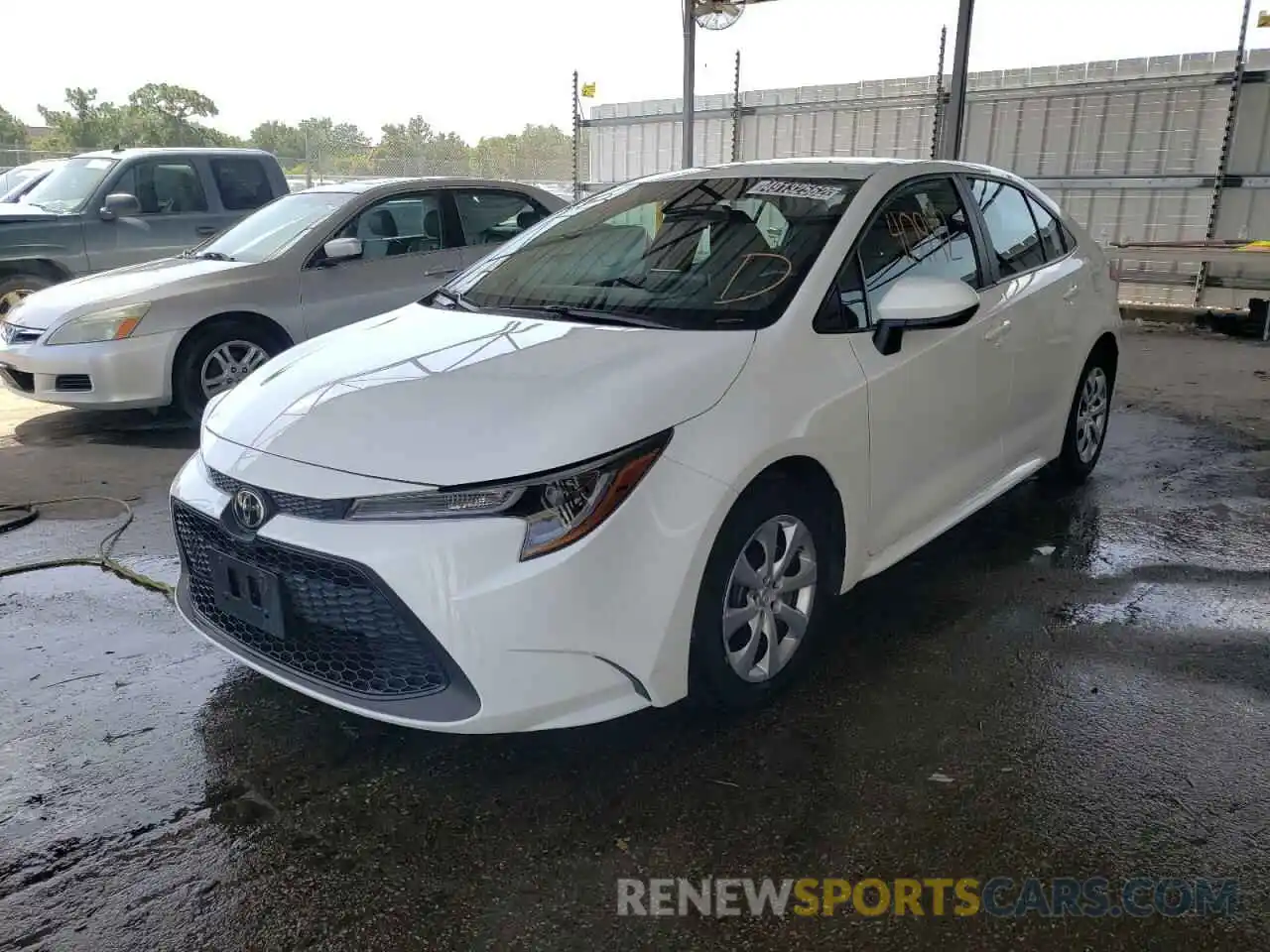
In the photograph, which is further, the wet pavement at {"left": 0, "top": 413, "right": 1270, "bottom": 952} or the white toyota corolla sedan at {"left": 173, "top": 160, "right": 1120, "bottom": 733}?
the white toyota corolla sedan at {"left": 173, "top": 160, "right": 1120, "bottom": 733}

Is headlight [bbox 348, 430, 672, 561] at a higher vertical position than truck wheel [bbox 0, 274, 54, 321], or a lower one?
higher

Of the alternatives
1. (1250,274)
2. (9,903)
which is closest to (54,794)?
(9,903)

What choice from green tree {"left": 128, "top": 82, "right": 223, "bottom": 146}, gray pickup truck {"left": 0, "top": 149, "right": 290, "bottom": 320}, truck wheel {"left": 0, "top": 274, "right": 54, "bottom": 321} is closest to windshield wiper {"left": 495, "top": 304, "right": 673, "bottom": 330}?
gray pickup truck {"left": 0, "top": 149, "right": 290, "bottom": 320}

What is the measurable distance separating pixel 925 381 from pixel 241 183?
7201mm

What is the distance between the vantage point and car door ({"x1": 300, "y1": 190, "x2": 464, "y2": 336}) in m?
6.09

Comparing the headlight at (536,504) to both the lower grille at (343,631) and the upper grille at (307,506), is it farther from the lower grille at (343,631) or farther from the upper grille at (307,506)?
the lower grille at (343,631)

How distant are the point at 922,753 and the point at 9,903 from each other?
6.96ft

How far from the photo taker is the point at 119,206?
7.91m

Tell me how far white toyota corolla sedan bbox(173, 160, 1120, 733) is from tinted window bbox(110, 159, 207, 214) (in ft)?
19.3

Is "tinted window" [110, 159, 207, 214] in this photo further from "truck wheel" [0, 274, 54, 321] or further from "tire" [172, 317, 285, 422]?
"tire" [172, 317, 285, 422]

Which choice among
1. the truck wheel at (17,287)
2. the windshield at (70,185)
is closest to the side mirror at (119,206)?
the windshield at (70,185)

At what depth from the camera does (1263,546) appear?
4.08 meters

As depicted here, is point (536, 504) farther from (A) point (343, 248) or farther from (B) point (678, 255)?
(A) point (343, 248)

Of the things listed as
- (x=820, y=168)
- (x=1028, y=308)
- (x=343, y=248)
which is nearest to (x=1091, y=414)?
(x=1028, y=308)
